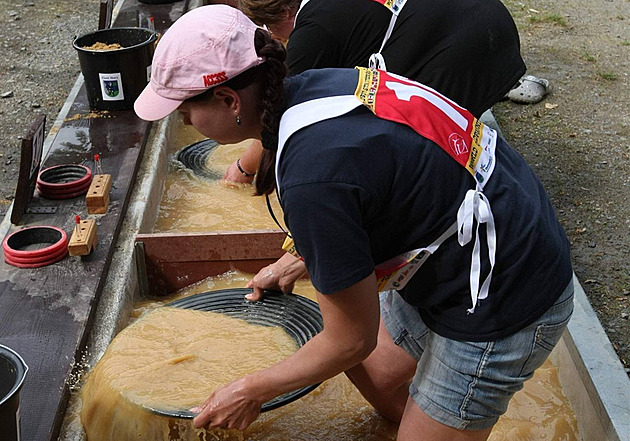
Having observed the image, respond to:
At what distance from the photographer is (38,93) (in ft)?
23.4

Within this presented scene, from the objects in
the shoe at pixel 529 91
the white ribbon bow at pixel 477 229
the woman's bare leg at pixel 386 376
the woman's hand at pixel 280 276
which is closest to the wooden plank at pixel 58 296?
the woman's hand at pixel 280 276

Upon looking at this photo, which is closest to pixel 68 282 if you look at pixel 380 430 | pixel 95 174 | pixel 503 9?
pixel 95 174

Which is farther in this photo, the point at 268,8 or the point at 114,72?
the point at 114,72

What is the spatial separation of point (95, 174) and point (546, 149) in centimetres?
371

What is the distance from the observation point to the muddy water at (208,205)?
4.15 metres

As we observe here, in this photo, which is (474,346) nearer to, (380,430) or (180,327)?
(380,430)

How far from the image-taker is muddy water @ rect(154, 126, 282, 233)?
415 centimetres

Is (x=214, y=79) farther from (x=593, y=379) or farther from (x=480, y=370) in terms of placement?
(x=593, y=379)

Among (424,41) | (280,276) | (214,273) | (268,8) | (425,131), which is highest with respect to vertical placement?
(425,131)

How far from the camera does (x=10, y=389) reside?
209 centimetres

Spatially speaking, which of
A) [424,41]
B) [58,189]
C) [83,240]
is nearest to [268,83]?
[424,41]

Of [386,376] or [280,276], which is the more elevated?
[280,276]

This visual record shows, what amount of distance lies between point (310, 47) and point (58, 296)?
1396 millimetres

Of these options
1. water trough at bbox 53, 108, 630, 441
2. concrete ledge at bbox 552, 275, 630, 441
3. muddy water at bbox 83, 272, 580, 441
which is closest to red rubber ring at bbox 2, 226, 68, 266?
water trough at bbox 53, 108, 630, 441
